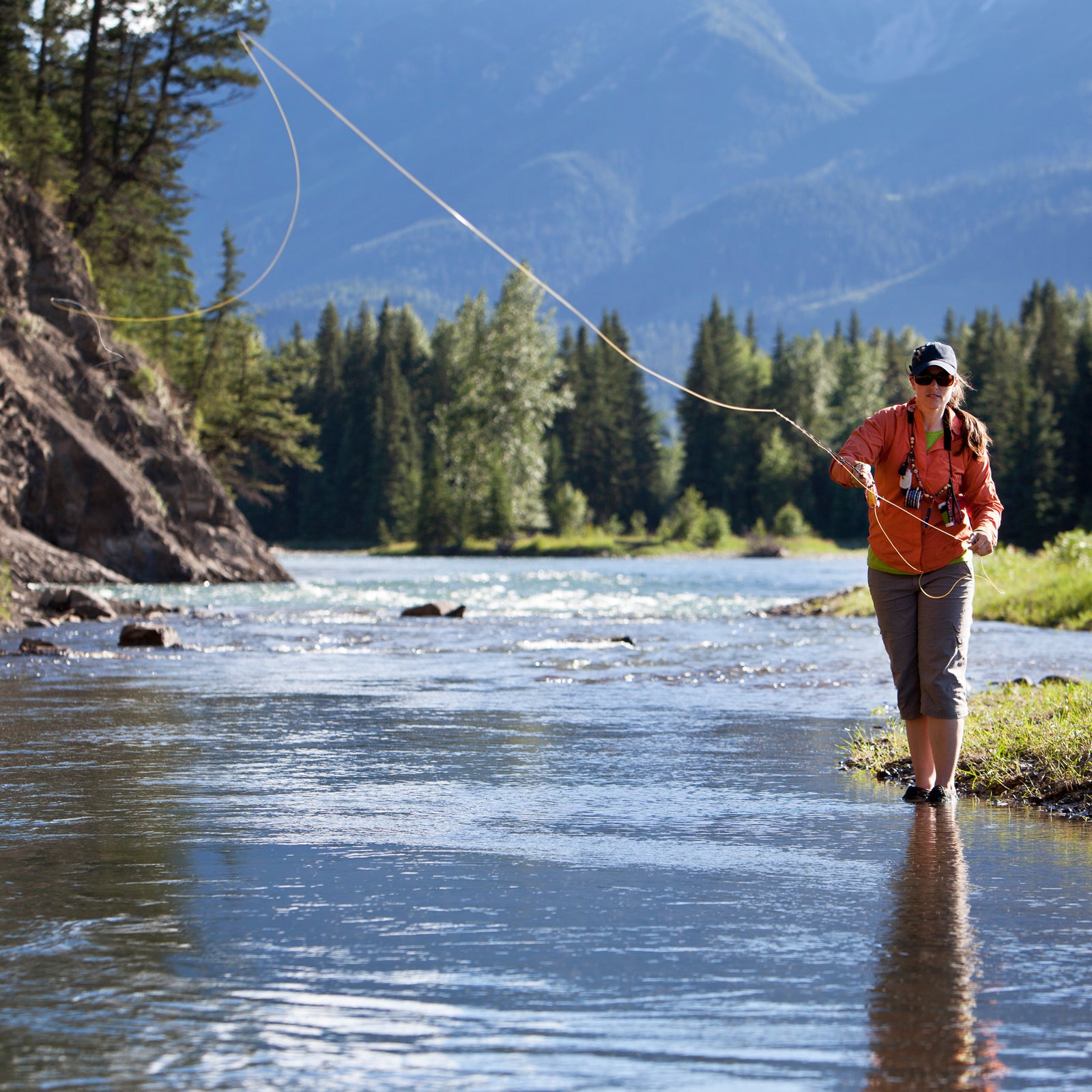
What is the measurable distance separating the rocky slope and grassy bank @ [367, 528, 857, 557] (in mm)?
42403

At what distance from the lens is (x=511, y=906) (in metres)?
4.92

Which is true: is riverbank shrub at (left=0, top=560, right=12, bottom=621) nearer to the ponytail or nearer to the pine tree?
the ponytail

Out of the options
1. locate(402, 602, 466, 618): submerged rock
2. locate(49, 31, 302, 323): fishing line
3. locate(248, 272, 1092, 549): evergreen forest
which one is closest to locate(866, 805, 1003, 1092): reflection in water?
locate(49, 31, 302, 323): fishing line

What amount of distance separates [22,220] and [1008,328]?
83.6 metres

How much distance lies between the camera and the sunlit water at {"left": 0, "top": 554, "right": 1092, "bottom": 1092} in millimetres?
3482

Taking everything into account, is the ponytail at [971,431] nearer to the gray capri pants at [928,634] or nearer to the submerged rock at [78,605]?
the gray capri pants at [928,634]

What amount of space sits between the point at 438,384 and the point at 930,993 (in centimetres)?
11300

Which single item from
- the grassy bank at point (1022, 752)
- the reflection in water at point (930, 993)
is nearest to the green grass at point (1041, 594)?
the grassy bank at point (1022, 752)

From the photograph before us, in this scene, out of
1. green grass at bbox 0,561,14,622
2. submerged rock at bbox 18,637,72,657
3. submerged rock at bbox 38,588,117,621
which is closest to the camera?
submerged rock at bbox 18,637,72,657

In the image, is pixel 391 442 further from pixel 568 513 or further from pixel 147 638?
pixel 147 638

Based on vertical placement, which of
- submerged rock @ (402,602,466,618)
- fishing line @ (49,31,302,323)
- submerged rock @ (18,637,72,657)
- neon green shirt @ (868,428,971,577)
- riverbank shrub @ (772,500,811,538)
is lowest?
submerged rock @ (18,637,72,657)

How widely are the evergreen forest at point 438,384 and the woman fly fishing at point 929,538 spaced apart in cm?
48

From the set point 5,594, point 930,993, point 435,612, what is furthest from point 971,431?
point 435,612

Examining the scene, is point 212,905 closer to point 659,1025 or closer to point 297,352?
point 659,1025
